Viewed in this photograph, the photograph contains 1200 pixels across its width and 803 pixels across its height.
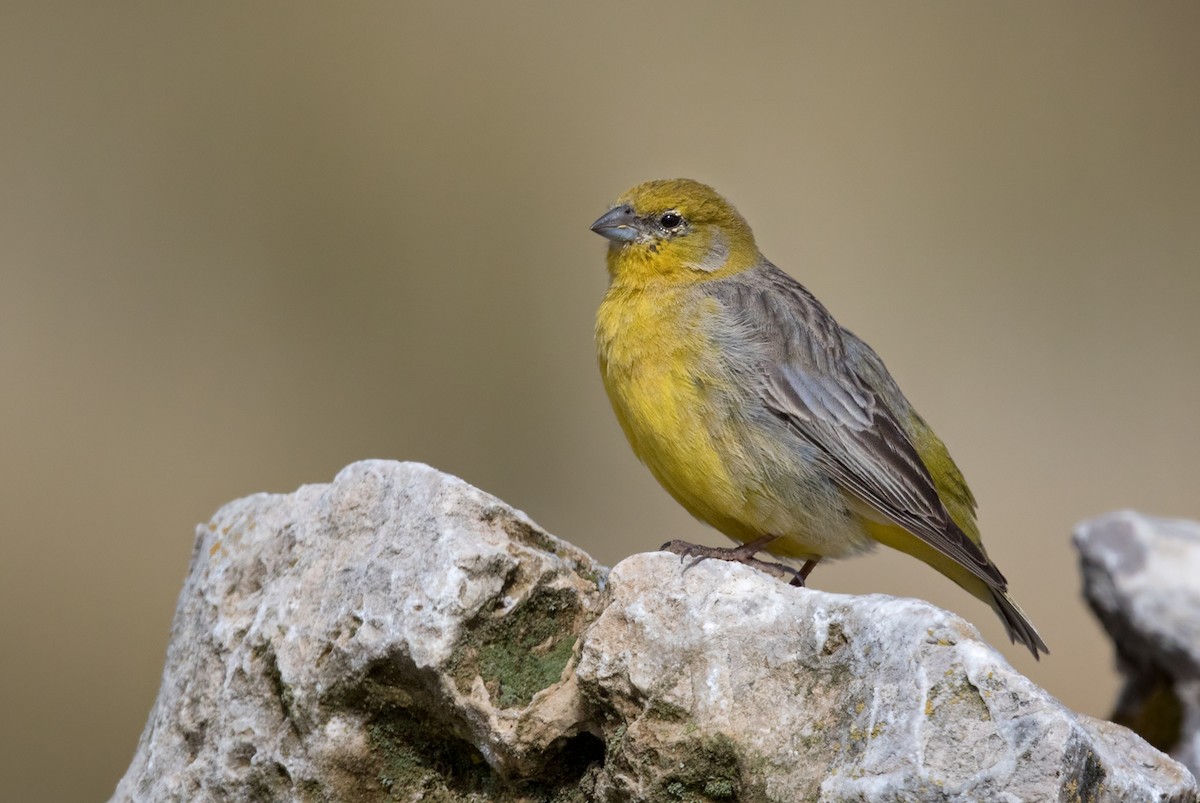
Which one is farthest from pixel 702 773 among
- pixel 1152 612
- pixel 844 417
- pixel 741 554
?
pixel 1152 612

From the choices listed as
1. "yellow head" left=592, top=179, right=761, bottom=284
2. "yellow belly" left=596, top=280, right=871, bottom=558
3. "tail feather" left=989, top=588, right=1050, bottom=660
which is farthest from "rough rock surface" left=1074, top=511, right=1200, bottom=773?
"yellow head" left=592, top=179, right=761, bottom=284

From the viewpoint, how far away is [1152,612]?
19.1 ft

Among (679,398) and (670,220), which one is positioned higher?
(670,220)

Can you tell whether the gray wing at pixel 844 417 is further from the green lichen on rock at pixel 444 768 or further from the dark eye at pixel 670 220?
the green lichen on rock at pixel 444 768

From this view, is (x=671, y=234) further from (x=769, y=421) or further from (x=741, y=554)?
(x=741, y=554)

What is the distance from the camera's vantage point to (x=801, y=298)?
18.0 feet

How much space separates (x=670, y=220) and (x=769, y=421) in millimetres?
1192

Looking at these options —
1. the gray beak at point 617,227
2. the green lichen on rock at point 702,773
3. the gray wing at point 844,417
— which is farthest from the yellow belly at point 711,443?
the green lichen on rock at point 702,773

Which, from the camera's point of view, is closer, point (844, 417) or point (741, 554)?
point (741, 554)

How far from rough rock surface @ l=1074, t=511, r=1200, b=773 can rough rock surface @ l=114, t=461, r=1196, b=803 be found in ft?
8.21

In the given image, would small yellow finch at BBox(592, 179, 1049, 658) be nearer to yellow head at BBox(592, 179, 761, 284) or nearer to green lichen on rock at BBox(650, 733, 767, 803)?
yellow head at BBox(592, 179, 761, 284)

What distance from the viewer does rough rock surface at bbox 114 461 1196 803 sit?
2.90 m

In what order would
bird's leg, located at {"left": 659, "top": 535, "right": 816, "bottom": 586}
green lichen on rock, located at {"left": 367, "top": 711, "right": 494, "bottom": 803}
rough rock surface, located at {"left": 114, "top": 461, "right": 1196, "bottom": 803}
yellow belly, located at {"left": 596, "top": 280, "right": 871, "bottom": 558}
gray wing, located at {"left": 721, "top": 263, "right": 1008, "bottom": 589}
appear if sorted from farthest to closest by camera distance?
gray wing, located at {"left": 721, "top": 263, "right": 1008, "bottom": 589} < yellow belly, located at {"left": 596, "top": 280, "right": 871, "bottom": 558} < bird's leg, located at {"left": 659, "top": 535, "right": 816, "bottom": 586} < green lichen on rock, located at {"left": 367, "top": 711, "right": 494, "bottom": 803} < rough rock surface, located at {"left": 114, "top": 461, "right": 1196, "bottom": 803}

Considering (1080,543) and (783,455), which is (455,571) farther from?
(1080,543)
